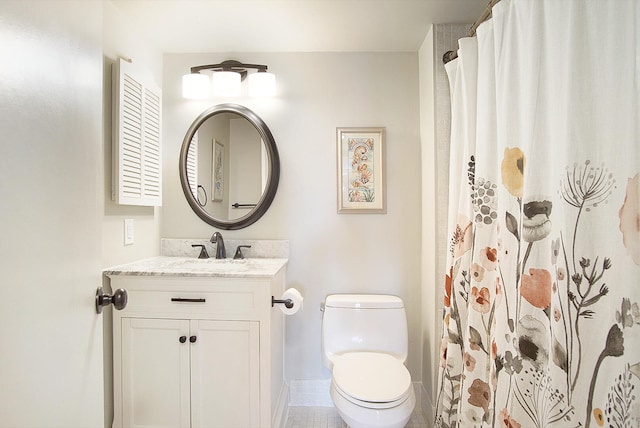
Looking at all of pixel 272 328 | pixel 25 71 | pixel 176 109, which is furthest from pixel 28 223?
pixel 176 109

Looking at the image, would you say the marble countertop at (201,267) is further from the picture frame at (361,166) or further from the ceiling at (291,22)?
the ceiling at (291,22)

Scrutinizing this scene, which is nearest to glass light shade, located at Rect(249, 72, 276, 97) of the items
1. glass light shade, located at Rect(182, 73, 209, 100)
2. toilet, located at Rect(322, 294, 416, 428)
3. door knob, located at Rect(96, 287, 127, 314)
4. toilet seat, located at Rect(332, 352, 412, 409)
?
glass light shade, located at Rect(182, 73, 209, 100)

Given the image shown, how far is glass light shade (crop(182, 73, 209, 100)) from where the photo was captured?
6.41 feet

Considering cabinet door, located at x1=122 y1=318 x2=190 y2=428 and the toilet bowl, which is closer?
the toilet bowl

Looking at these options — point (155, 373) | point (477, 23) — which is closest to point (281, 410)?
point (155, 373)

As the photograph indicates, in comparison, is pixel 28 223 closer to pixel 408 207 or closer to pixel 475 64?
pixel 475 64

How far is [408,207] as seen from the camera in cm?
201

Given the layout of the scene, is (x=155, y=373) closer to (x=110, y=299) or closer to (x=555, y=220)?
(x=110, y=299)

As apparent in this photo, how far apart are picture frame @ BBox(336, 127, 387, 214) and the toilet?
1.87 feet

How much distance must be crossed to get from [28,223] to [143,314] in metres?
1.07

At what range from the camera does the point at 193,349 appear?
1535 mm

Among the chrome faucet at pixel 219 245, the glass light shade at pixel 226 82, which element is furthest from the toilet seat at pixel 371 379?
the glass light shade at pixel 226 82

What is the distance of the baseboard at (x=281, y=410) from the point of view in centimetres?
165

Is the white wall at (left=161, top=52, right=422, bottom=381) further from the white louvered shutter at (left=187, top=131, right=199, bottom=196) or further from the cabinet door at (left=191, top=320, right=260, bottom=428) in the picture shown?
the cabinet door at (left=191, top=320, right=260, bottom=428)
